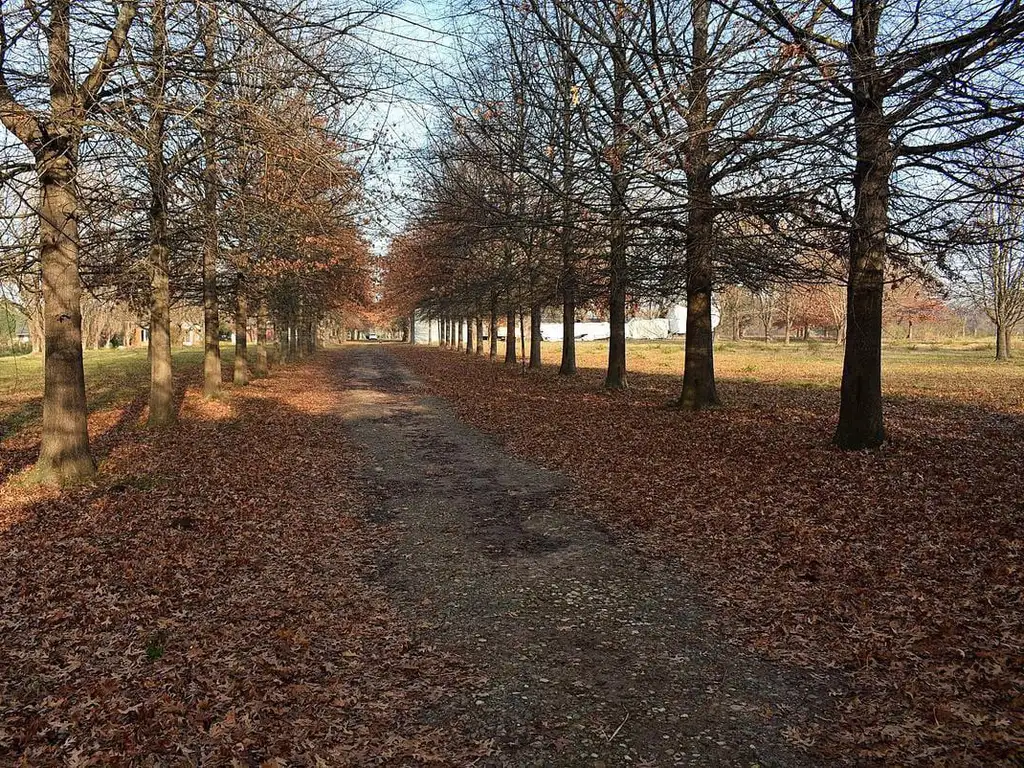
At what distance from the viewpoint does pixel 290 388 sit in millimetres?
22609

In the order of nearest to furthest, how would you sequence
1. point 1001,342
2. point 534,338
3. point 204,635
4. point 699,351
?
point 204,635
point 699,351
point 534,338
point 1001,342

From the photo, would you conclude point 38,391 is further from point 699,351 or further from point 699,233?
point 699,233

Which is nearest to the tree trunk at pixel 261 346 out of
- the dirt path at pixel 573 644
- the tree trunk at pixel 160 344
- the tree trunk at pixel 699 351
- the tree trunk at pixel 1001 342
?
the tree trunk at pixel 160 344

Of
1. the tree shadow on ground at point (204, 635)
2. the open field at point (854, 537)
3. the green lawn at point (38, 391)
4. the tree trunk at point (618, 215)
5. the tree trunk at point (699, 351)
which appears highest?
the tree trunk at point (618, 215)

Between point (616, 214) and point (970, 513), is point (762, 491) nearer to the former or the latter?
point (970, 513)

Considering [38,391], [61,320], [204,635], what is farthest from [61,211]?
[38,391]

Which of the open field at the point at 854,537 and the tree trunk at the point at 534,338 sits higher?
the tree trunk at the point at 534,338

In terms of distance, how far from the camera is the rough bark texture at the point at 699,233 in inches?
290

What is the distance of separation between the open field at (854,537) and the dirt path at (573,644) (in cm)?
31

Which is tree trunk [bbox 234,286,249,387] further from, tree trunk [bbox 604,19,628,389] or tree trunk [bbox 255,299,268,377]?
tree trunk [bbox 604,19,628,389]

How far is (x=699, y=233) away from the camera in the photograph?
34.1 feet

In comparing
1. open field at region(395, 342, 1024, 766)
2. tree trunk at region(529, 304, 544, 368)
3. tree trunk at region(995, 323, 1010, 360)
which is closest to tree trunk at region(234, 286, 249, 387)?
tree trunk at region(529, 304, 544, 368)

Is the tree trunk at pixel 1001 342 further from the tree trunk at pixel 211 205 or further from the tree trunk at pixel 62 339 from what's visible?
the tree trunk at pixel 62 339

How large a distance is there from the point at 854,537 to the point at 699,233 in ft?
18.0
